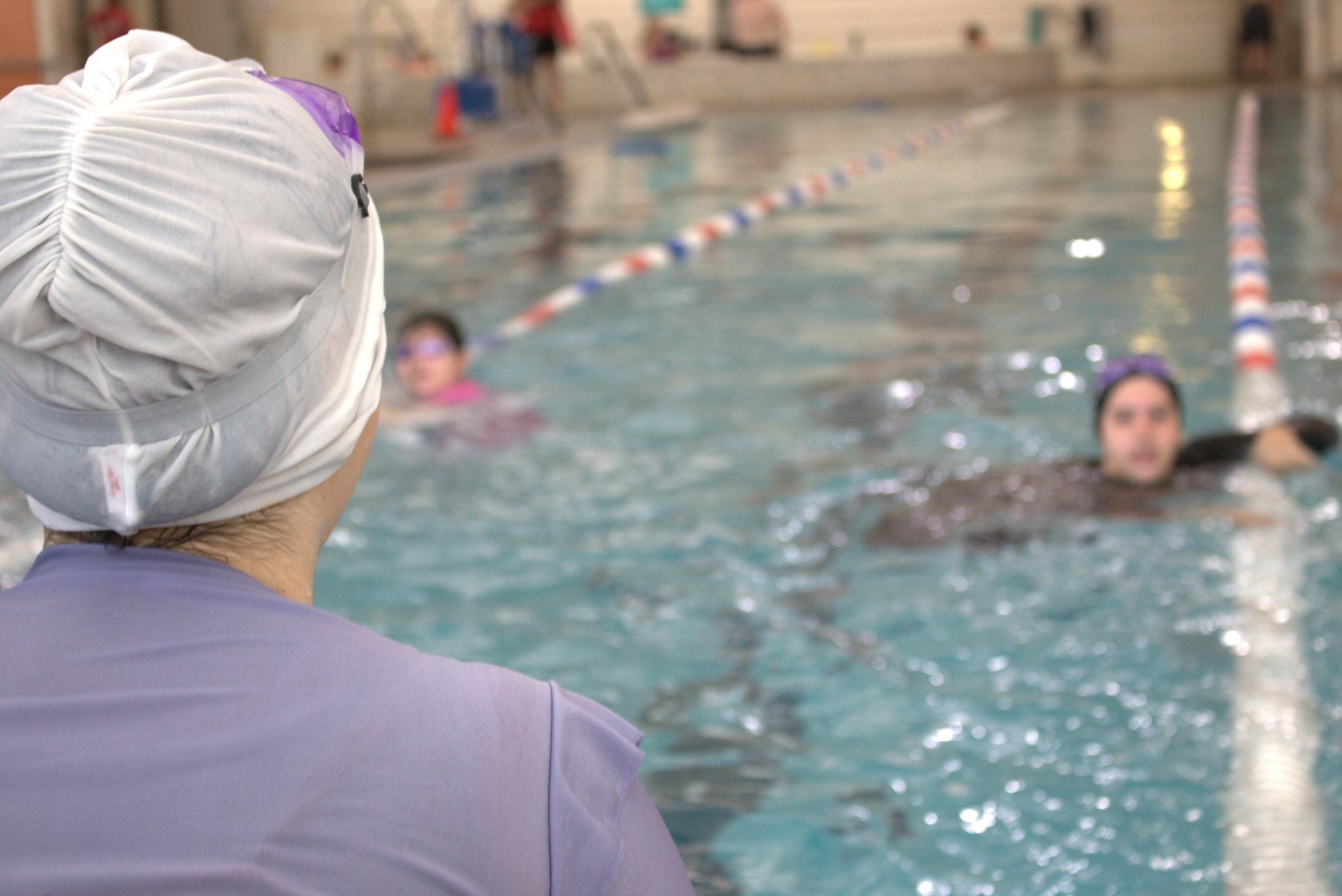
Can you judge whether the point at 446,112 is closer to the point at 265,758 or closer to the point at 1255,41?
the point at 1255,41

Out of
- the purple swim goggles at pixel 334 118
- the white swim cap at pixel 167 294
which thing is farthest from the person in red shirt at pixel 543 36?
the white swim cap at pixel 167 294

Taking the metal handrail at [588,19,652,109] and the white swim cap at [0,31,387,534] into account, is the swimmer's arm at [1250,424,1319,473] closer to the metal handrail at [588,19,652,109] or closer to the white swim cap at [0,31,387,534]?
the white swim cap at [0,31,387,534]

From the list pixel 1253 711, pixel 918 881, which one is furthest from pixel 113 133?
pixel 1253 711

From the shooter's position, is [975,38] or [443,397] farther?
[975,38]

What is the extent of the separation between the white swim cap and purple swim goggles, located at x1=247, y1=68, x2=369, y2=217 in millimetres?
59

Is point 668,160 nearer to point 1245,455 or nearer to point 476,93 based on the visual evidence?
point 476,93

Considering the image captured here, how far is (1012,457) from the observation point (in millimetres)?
4945

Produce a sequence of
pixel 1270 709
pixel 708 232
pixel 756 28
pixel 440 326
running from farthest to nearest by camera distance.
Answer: pixel 756 28 → pixel 708 232 → pixel 440 326 → pixel 1270 709

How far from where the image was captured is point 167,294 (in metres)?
0.97

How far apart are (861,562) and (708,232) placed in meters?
6.30

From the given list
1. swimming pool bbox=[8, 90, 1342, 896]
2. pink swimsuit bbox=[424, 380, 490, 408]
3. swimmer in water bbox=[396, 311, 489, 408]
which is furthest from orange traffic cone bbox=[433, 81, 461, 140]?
pink swimsuit bbox=[424, 380, 490, 408]

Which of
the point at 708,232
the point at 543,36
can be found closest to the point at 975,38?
the point at 543,36

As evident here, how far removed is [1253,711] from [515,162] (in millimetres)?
13315

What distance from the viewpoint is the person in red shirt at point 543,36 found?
746 inches
